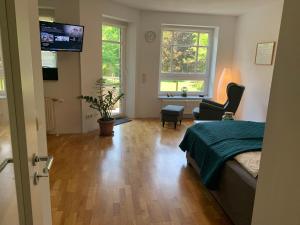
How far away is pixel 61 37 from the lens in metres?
3.82

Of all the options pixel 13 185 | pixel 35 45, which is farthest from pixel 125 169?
pixel 13 185

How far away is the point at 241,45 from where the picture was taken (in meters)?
5.44

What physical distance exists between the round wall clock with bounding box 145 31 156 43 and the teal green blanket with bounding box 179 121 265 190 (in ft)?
10.1

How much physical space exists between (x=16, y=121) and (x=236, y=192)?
5.72ft

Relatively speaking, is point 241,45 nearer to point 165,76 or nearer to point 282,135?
point 165,76

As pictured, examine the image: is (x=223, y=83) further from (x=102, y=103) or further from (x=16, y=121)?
(x=16, y=121)

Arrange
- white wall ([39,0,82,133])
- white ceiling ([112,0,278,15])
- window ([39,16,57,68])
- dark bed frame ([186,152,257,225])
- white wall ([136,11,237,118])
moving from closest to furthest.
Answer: dark bed frame ([186,152,257,225]) < white wall ([39,0,82,133]) < window ([39,16,57,68]) < white ceiling ([112,0,278,15]) < white wall ([136,11,237,118])

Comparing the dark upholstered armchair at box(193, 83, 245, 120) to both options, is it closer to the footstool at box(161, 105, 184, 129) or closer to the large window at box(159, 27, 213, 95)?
the footstool at box(161, 105, 184, 129)

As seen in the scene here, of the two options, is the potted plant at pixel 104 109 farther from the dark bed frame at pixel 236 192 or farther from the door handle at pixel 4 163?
the door handle at pixel 4 163

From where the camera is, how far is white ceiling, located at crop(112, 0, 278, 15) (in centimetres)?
437

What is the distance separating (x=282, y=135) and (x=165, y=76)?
16.7ft

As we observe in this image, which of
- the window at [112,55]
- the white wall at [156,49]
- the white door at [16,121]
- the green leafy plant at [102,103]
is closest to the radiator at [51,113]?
the green leafy plant at [102,103]

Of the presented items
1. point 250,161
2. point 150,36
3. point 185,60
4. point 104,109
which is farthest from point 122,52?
point 250,161

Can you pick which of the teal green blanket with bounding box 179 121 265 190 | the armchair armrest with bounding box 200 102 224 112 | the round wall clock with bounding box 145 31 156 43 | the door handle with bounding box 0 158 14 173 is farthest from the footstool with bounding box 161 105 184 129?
the door handle with bounding box 0 158 14 173
